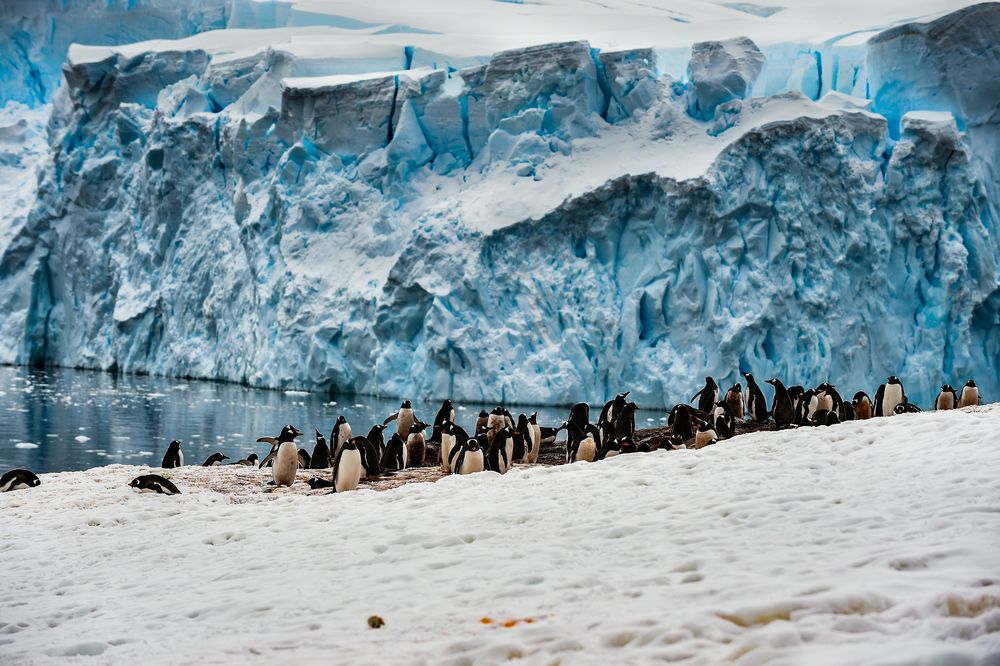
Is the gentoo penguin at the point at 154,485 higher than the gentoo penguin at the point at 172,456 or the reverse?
higher

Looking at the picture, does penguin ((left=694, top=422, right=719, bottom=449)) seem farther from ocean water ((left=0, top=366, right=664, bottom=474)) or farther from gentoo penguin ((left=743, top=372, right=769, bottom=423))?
ocean water ((left=0, top=366, right=664, bottom=474))

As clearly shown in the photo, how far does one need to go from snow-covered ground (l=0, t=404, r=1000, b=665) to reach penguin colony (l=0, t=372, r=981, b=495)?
172 cm

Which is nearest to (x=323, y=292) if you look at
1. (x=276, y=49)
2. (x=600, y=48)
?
(x=276, y=49)

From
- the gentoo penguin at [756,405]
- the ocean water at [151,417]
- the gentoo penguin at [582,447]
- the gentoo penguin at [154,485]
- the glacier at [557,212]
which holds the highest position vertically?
the glacier at [557,212]

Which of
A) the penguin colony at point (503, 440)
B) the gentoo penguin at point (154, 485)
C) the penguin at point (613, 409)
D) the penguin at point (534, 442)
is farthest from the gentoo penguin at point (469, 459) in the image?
the penguin at point (613, 409)

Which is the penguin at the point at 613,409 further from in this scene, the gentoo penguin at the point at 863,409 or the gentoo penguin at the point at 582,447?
the gentoo penguin at the point at 863,409

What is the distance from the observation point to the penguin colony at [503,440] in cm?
862

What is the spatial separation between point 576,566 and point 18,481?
6474mm

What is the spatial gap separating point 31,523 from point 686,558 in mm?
4688

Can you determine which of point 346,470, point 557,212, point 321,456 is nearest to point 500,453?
point 346,470

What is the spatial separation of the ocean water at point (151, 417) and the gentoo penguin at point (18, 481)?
3.88 metres

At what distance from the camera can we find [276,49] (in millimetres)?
Answer: 28812

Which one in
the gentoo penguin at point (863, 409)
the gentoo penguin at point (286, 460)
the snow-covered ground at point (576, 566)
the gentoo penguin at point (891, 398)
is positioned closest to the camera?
the snow-covered ground at point (576, 566)

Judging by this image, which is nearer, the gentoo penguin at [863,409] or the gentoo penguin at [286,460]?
the gentoo penguin at [286,460]
